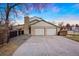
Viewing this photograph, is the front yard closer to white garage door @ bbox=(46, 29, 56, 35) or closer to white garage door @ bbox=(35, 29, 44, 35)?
white garage door @ bbox=(35, 29, 44, 35)

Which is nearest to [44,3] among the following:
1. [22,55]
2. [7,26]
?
[7,26]

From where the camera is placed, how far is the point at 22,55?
216cm

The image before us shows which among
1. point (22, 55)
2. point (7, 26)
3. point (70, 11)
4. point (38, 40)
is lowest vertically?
point (22, 55)

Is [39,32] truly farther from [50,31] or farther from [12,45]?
[12,45]

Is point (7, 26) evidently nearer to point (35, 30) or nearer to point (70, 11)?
point (35, 30)

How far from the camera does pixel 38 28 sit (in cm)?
222

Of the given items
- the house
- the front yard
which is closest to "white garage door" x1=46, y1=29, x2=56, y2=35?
the house

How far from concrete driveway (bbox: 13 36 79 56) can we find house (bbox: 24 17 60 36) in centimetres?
8

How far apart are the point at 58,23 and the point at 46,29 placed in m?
0.15

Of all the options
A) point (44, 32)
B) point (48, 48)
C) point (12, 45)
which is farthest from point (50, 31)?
point (12, 45)

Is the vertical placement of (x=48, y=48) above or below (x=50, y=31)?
below

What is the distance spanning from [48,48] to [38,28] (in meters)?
0.26

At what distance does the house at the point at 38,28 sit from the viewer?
7.24 ft

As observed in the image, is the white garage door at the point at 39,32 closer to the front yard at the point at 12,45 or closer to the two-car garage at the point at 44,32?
the two-car garage at the point at 44,32
